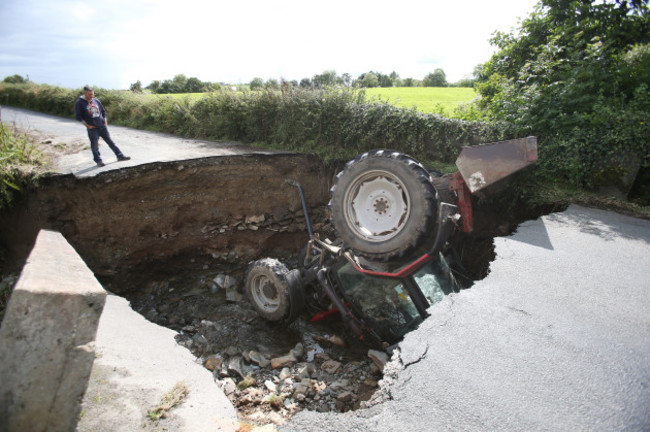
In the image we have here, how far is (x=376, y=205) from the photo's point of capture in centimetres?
446

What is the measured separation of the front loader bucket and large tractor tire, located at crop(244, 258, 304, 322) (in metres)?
2.95

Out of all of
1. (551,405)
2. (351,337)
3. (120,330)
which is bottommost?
(351,337)

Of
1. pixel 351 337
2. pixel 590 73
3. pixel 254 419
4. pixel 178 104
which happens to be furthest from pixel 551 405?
pixel 178 104

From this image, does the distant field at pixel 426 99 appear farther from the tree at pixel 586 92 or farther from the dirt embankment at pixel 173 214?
the dirt embankment at pixel 173 214

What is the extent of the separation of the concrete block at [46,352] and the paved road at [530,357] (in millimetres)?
1468

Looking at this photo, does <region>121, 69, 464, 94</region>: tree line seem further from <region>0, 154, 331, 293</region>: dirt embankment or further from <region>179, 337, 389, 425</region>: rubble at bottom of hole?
<region>179, 337, 389, 425</region>: rubble at bottom of hole

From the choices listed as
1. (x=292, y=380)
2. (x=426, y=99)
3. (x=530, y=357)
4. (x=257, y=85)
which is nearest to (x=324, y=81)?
(x=257, y=85)

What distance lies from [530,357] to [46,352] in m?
3.42

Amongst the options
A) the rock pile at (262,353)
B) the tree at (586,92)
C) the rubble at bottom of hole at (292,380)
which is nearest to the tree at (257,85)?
the rock pile at (262,353)

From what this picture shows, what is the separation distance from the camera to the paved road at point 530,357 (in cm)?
222

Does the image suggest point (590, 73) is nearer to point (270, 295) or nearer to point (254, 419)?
point (270, 295)

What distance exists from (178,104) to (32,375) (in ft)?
38.4

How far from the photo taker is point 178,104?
1205 centimetres

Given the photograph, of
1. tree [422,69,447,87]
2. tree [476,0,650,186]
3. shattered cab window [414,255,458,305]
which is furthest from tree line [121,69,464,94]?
shattered cab window [414,255,458,305]
